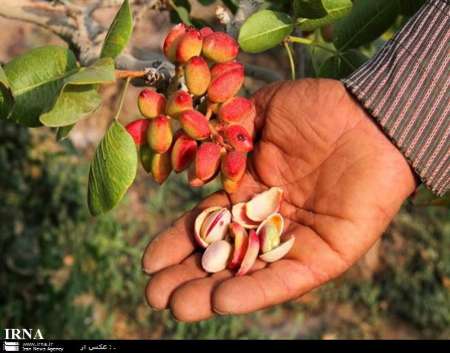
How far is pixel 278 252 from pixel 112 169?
1.07ft

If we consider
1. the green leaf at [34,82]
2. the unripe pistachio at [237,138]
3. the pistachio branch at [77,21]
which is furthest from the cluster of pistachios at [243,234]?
the green leaf at [34,82]

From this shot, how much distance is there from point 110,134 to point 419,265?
1960mm

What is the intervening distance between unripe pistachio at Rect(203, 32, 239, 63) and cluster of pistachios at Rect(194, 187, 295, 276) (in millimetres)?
261

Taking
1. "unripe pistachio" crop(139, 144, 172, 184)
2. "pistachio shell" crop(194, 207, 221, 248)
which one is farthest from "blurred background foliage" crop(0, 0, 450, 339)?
"unripe pistachio" crop(139, 144, 172, 184)

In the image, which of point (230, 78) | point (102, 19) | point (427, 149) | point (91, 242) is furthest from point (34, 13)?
point (102, 19)

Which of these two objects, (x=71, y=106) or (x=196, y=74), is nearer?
(x=71, y=106)

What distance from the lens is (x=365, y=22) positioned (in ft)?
3.77

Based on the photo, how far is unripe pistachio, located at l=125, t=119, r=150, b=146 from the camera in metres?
1.04

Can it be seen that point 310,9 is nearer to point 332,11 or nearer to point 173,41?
point 332,11

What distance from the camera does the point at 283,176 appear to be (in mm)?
1241

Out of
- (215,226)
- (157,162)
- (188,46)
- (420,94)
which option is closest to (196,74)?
(188,46)

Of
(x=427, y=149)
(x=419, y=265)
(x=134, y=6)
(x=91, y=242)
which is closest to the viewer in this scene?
(x=427, y=149)

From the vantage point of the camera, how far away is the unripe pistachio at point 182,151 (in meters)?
1.05

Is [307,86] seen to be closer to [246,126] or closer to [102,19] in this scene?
[246,126]
